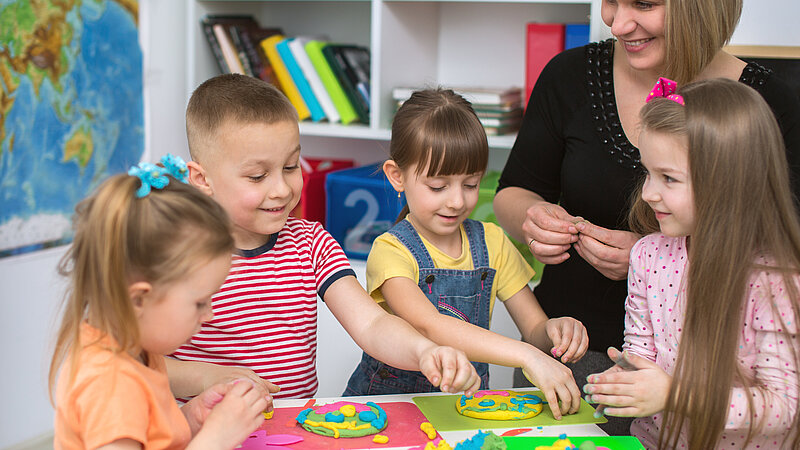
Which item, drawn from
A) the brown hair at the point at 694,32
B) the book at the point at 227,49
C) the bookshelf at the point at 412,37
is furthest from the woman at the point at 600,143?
the book at the point at 227,49

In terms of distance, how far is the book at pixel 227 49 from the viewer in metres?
2.61

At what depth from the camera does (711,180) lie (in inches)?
40.4

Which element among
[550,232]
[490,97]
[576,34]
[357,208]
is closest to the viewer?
[550,232]

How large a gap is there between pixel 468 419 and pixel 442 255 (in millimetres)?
403

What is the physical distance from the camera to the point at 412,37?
2.55 meters

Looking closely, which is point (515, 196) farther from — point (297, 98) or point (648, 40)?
point (297, 98)

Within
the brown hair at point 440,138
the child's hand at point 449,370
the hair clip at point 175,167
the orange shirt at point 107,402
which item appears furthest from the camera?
the brown hair at point 440,138

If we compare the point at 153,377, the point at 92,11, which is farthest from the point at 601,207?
the point at 92,11

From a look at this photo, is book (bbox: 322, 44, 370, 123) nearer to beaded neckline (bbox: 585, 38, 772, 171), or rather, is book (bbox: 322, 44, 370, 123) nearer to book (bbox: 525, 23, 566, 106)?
book (bbox: 525, 23, 566, 106)

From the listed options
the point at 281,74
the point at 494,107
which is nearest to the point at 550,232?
the point at 494,107

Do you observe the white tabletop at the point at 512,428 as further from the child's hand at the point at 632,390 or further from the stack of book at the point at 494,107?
the stack of book at the point at 494,107

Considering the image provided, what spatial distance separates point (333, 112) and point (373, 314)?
1422mm

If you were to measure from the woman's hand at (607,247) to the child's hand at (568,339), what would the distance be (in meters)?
0.12

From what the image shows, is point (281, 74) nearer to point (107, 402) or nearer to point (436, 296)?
point (436, 296)
